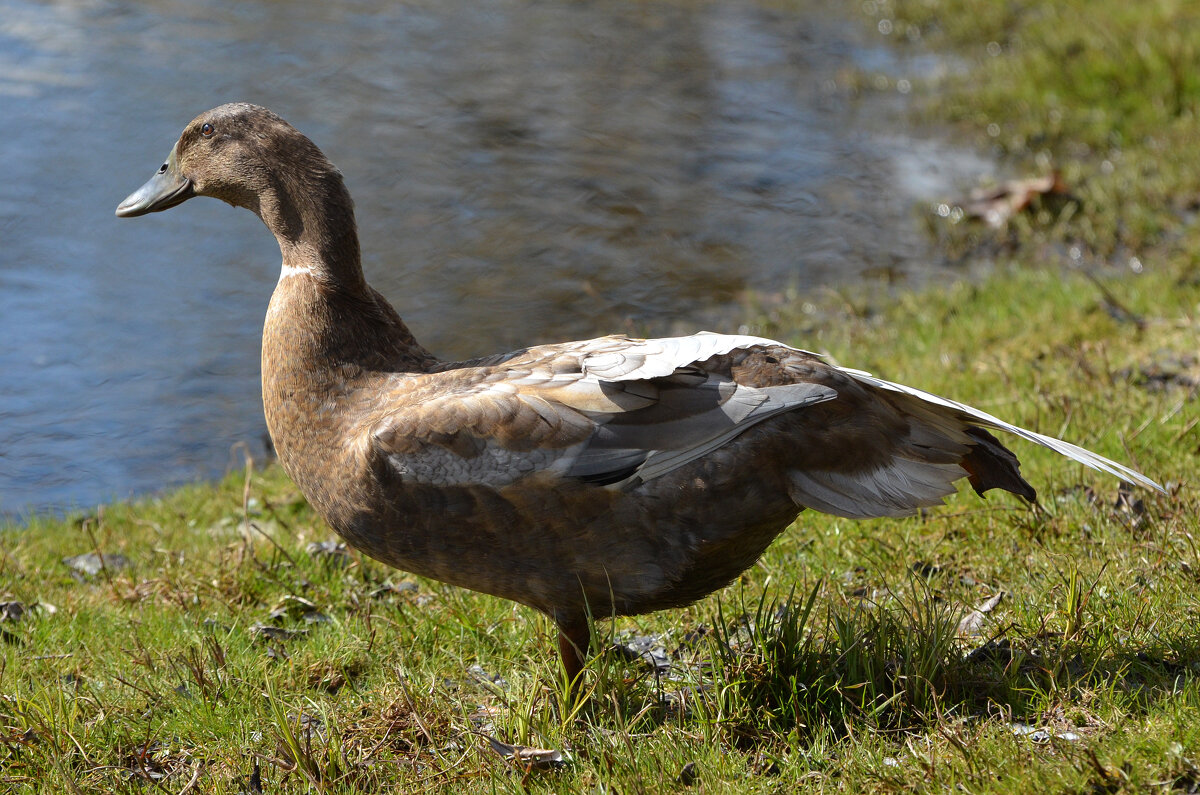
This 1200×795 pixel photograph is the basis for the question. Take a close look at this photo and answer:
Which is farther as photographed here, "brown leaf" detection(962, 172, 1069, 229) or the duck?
"brown leaf" detection(962, 172, 1069, 229)

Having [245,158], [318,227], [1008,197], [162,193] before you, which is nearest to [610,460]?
[318,227]

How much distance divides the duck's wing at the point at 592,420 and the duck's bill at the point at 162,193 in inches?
52.9

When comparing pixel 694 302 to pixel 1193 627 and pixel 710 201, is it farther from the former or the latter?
pixel 1193 627

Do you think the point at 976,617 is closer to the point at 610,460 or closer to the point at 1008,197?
the point at 610,460

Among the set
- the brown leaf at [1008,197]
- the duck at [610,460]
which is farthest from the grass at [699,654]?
the brown leaf at [1008,197]

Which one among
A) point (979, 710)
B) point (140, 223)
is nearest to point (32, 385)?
point (140, 223)

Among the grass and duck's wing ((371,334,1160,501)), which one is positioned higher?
duck's wing ((371,334,1160,501))

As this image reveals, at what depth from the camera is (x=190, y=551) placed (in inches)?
192

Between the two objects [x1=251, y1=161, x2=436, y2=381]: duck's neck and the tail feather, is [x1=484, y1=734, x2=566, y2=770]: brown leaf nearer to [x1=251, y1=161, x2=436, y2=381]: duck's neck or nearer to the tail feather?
[x1=251, y1=161, x2=436, y2=381]: duck's neck

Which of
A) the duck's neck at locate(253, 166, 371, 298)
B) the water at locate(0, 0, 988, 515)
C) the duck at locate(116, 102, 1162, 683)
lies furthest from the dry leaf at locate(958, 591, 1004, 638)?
the water at locate(0, 0, 988, 515)

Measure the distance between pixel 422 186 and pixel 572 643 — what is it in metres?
6.31

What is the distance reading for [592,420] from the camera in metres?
3.26

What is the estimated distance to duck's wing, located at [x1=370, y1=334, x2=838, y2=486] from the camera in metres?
3.22

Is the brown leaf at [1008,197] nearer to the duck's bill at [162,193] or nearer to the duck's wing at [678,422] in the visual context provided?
the duck's wing at [678,422]
